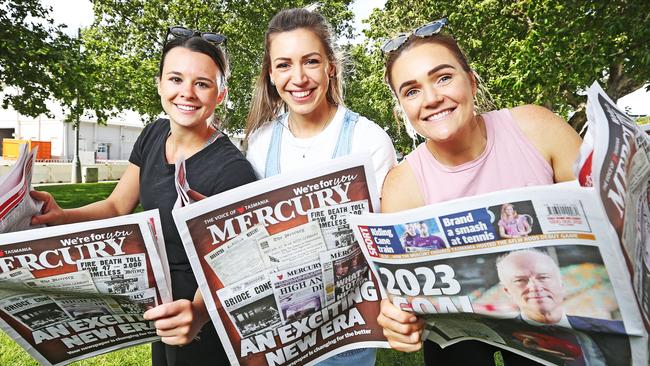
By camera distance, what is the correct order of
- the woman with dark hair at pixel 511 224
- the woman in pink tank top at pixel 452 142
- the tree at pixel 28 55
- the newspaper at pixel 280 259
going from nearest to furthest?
the woman with dark hair at pixel 511 224
the newspaper at pixel 280 259
the woman in pink tank top at pixel 452 142
the tree at pixel 28 55

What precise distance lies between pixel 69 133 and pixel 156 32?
83.5 feet

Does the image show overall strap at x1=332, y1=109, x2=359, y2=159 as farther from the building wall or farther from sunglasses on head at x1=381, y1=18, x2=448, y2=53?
the building wall

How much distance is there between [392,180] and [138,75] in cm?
1548

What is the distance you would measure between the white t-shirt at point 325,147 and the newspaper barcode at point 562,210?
68cm

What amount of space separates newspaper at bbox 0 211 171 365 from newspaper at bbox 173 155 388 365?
17cm

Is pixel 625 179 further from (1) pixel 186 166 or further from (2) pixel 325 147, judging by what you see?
(1) pixel 186 166

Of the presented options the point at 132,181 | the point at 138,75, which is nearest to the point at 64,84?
the point at 138,75

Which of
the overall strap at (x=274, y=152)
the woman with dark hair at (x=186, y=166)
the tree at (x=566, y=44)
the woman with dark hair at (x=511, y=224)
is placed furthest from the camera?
the tree at (x=566, y=44)

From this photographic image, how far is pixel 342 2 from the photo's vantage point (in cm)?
1952

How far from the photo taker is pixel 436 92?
1405 mm

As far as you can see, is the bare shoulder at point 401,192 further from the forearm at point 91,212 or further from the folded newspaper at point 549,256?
the forearm at point 91,212

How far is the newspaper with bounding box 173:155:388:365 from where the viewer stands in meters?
1.26

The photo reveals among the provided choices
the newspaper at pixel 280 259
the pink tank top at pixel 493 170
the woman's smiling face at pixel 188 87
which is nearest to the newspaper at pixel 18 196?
the woman's smiling face at pixel 188 87

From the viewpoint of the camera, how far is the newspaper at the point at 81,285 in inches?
50.6
